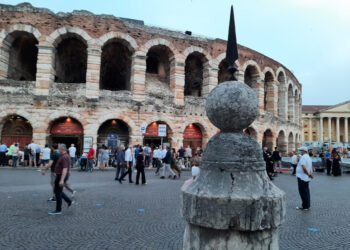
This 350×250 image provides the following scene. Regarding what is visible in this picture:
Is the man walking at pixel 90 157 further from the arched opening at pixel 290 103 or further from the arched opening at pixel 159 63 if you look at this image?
the arched opening at pixel 290 103

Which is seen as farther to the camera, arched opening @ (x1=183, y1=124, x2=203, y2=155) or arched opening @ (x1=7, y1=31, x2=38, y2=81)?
arched opening @ (x1=183, y1=124, x2=203, y2=155)

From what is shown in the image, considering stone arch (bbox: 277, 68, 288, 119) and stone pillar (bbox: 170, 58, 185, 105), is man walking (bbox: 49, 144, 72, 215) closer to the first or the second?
stone pillar (bbox: 170, 58, 185, 105)

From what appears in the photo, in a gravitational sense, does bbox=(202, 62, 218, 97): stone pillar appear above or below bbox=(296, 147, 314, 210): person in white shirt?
above

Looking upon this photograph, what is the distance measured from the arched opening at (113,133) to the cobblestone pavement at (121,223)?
398 inches

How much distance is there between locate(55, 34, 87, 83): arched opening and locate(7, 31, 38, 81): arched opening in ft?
6.39

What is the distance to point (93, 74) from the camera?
56.3 ft

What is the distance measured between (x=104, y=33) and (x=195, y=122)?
30.9 ft

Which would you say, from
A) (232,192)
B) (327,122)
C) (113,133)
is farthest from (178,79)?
(327,122)

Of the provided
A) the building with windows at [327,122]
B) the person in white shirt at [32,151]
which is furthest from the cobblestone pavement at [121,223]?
the building with windows at [327,122]

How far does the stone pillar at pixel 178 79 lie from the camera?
19375mm

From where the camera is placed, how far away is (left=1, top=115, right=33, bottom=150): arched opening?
1686cm

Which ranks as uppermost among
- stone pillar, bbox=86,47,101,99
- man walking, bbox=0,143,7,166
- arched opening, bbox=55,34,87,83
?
arched opening, bbox=55,34,87,83

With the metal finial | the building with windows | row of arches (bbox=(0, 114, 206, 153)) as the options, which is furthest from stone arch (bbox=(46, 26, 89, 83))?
the building with windows

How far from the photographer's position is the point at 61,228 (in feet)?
15.4
